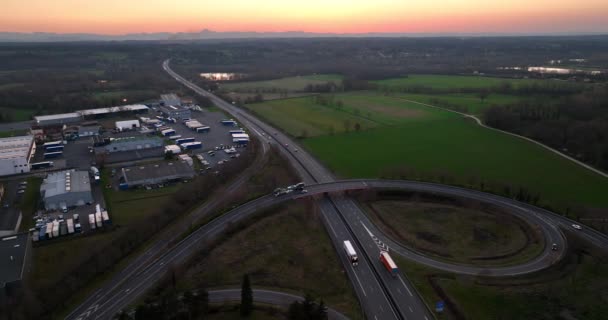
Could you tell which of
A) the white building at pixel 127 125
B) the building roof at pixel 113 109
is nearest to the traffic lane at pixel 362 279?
the white building at pixel 127 125

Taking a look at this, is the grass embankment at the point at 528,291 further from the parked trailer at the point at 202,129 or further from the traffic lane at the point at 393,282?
the parked trailer at the point at 202,129

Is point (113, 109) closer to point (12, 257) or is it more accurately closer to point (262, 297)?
point (12, 257)

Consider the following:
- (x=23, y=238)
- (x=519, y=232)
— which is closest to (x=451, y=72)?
(x=519, y=232)

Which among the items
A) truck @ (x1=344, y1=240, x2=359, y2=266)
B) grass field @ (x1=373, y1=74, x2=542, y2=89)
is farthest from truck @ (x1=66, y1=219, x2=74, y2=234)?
grass field @ (x1=373, y1=74, x2=542, y2=89)

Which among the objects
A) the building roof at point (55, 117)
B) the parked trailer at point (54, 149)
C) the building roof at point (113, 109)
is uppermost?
the building roof at point (113, 109)

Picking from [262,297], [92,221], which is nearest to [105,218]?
[92,221]

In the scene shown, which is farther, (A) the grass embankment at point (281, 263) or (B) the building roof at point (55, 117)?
(B) the building roof at point (55, 117)
